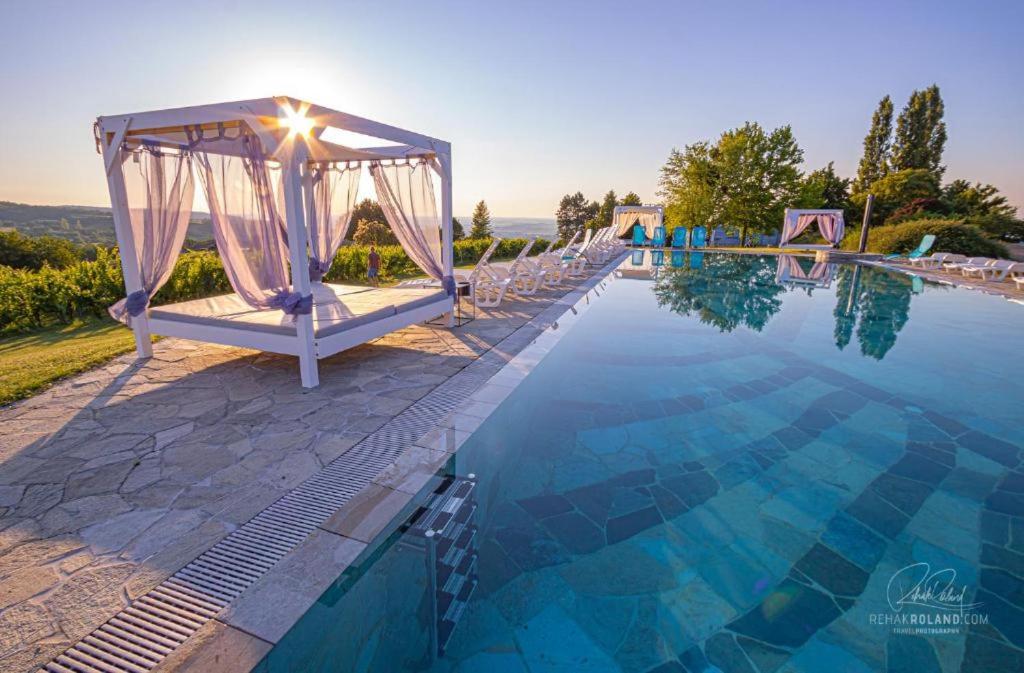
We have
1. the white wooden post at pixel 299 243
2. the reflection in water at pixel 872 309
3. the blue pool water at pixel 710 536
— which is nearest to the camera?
the blue pool water at pixel 710 536

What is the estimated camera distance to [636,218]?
28531 mm

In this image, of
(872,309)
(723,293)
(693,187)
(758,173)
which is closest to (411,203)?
(723,293)

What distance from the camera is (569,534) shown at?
2.64 metres

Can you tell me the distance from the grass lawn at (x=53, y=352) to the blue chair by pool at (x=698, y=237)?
26.5 m

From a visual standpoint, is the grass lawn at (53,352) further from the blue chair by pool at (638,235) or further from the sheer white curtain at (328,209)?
the blue chair by pool at (638,235)

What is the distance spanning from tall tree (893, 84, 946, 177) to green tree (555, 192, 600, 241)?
33.3 metres

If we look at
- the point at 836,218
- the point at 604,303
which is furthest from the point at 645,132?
the point at 604,303

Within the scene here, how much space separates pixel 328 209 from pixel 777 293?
10.1 m

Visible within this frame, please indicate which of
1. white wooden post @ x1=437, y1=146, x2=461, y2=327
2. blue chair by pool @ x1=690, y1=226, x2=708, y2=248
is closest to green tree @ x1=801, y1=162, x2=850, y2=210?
blue chair by pool @ x1=690, y1=226, x2=708, y2=248

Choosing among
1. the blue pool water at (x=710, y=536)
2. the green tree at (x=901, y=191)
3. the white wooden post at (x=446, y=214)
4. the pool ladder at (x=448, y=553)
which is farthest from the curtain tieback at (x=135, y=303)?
the green tree at (x=901, y=191)

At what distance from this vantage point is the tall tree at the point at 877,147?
35844 millimetres

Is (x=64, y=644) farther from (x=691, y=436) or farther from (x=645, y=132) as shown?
(x=645, y=132)

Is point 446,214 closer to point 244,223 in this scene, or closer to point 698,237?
point 244,223

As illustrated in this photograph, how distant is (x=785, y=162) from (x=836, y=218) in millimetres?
8571
